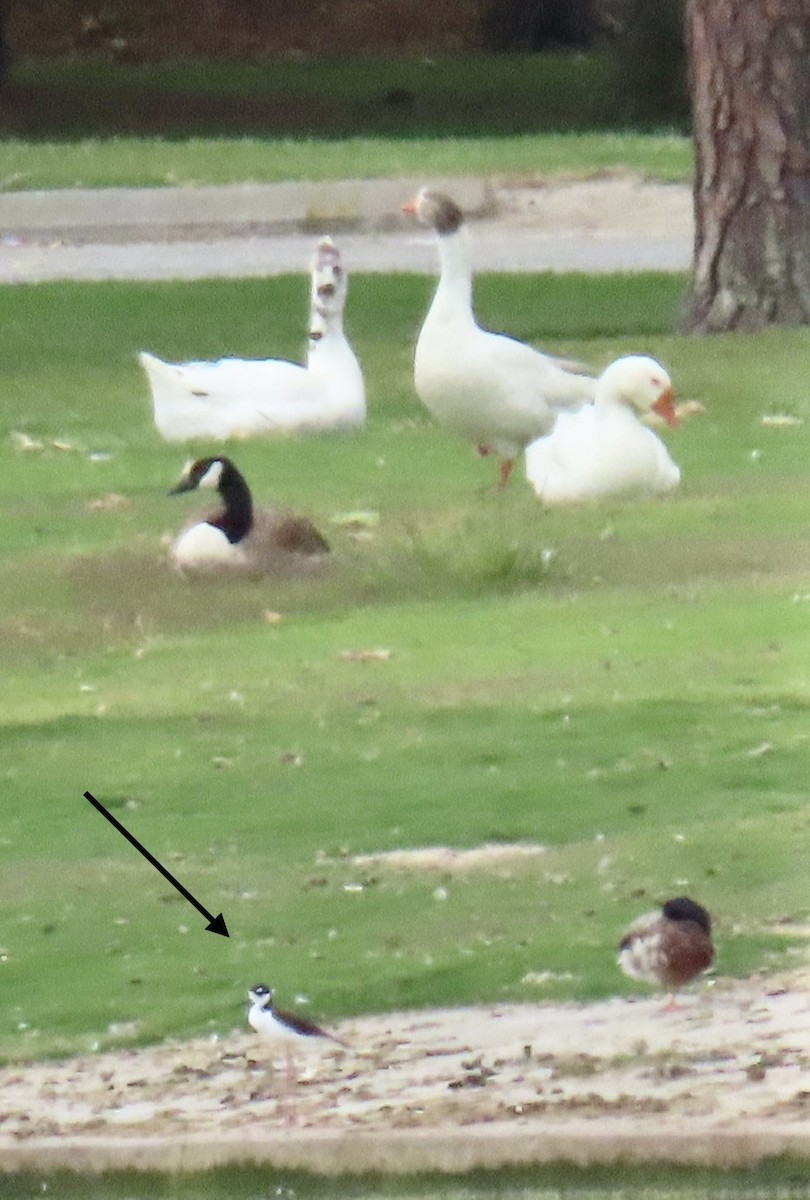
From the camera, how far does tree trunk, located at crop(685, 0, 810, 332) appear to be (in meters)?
15.4

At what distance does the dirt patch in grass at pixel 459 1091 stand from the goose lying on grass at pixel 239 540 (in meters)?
4.65

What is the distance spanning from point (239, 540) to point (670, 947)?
16.1 feet

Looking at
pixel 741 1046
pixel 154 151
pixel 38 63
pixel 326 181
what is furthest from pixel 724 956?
pixel 38 63

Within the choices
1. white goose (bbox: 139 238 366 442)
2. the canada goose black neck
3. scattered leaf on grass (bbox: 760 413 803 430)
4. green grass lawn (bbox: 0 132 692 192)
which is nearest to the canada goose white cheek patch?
the canada goose black neck

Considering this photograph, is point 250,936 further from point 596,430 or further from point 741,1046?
point 596,430

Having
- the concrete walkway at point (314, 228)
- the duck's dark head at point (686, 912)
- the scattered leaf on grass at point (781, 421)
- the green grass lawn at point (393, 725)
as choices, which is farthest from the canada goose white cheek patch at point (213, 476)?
the concrete walkway at point (314, 228)

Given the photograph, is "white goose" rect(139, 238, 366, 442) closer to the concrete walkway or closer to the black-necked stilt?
the black-necked stilt

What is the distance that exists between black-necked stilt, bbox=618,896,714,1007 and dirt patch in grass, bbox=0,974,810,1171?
0.08m

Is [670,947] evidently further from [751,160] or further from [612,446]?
[751,160]

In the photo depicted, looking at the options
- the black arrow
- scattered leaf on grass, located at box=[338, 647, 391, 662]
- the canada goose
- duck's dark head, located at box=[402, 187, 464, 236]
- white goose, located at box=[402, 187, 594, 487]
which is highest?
duck's dark head, located at box=[402, 187, 464, 236]

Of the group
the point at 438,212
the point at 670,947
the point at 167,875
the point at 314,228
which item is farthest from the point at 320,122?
the point at 670,947

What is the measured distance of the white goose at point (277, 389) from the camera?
1288 centimetres

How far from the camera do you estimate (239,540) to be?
10.3 metres

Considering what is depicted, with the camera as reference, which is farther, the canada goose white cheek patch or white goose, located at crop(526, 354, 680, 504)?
white goose, located at crop(526, 354, 680, 504)
